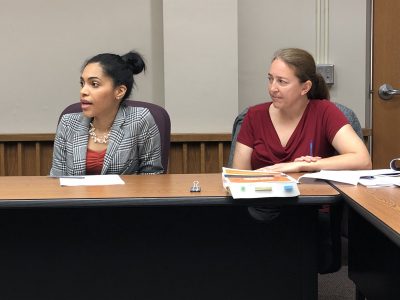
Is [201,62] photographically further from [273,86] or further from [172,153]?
[273,86]

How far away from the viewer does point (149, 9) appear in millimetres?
3676

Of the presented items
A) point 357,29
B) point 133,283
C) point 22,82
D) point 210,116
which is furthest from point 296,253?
point 22,82

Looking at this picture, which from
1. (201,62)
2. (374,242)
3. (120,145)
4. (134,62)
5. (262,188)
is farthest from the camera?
(201,62)

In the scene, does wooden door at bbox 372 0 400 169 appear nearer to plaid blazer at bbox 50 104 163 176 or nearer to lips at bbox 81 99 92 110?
plaid blazer at bbox 50 104 163 176

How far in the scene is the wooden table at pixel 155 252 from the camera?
69.9 inches

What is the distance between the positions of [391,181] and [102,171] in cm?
112

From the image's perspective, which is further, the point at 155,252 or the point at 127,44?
the point at 127,44

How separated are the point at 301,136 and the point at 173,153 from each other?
54.6 inches

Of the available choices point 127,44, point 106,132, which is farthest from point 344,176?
point 127,44

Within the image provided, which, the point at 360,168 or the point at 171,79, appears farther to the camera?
the point at 171,79

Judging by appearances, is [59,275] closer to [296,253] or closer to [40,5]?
[296,253]

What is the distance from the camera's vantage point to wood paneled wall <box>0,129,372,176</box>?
358 cm

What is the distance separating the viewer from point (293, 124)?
7.99 ft

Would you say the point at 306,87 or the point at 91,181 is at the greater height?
the point at 306,87
